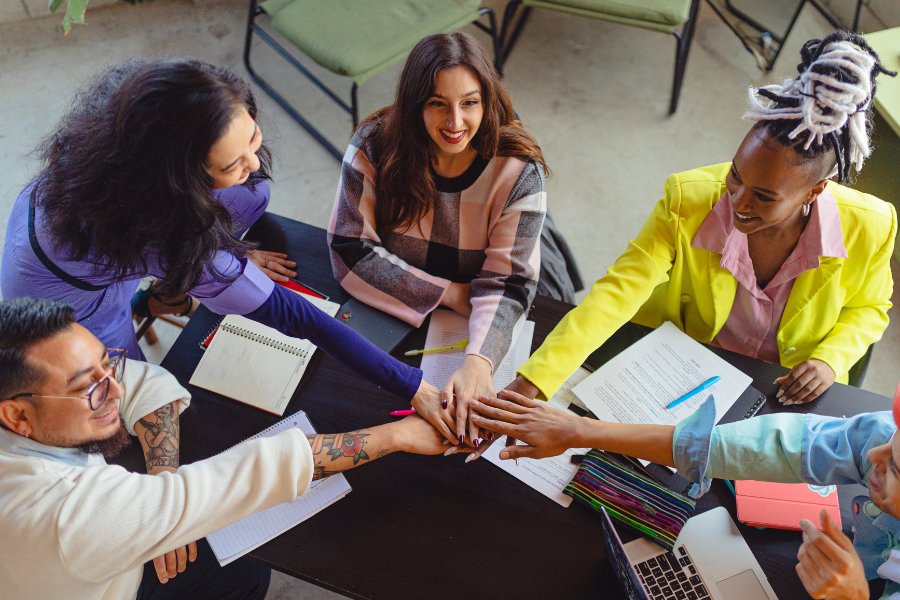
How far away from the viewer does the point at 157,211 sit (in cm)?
128

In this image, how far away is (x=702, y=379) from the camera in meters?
1.54

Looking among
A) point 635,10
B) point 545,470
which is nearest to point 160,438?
point 545,470

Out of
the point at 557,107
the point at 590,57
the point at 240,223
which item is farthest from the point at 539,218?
the point at 590,57

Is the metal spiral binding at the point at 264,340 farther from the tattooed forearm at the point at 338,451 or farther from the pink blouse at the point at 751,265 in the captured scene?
the pink blouse at the point at 751,265

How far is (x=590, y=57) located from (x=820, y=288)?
95.4 inches

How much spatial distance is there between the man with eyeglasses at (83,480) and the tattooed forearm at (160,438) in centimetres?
7

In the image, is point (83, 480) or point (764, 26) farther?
point (764, 26)

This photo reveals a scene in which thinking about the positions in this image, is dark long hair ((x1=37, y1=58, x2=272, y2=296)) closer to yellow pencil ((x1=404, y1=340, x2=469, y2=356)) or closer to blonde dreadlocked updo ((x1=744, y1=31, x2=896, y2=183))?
yellow pencil ((x1=404, y1=340, x2=469, y2=356))

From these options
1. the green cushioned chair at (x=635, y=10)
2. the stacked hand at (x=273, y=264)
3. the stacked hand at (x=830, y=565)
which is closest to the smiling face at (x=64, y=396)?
the stacked hand at (x=273, y=264)

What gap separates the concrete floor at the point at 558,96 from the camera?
122 inches

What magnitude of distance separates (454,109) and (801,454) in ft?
3.41

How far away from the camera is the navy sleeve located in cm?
151

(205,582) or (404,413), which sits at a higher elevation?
(404,413)

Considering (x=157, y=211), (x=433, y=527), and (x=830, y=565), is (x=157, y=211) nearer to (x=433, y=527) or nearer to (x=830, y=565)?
(x=433, y=527)
